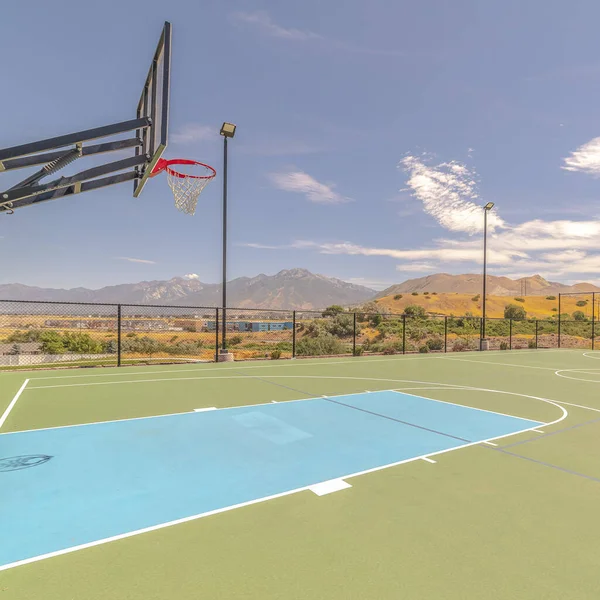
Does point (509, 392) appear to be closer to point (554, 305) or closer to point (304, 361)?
point (304, 361)

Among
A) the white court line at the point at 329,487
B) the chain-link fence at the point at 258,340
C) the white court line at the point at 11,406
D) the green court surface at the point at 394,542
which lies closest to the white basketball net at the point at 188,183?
the chain-link fence at the point at 258,340

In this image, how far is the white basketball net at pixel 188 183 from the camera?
27.8ft

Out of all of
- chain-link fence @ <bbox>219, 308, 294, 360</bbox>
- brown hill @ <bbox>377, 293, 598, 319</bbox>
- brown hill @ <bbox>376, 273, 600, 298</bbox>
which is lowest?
chain-link fence @ <bbox>219, 308, 294, 360</bbox>

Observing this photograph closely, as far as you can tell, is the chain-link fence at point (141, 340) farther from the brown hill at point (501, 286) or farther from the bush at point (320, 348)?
the brown hill at point (501, 286)

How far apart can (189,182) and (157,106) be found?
3500mm

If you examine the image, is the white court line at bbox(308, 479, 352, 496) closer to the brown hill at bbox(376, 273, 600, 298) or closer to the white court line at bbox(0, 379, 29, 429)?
the white court line at bbox(0, 379, 29, 429)

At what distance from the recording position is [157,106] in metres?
5.32

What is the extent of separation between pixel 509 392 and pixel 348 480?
623 cm

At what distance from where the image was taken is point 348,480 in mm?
3600

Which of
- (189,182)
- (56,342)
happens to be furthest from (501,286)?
(189,182)

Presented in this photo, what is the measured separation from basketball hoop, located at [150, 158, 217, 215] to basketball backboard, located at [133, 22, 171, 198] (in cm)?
238

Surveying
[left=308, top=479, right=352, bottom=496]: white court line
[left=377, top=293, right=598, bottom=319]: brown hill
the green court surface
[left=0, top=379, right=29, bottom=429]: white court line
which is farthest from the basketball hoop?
[left=377, top=293, right=598, bottom=319]: brown hill

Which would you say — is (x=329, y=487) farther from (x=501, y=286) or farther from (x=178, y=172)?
(x=501, y=286)

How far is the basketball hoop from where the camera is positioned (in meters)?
8.38
